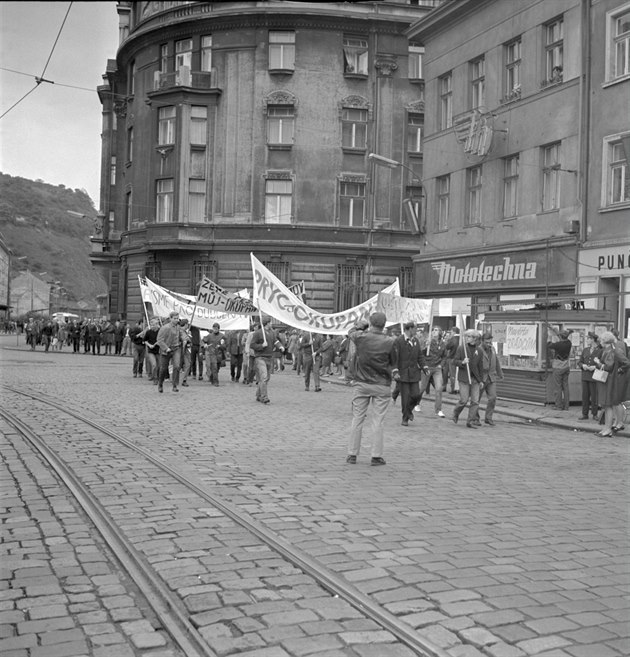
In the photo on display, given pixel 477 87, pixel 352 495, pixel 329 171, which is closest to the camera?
pixel 352 495

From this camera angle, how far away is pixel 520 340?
71.9 feet

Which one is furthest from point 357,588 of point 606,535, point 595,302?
point 595,302

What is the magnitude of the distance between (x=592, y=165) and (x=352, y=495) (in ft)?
62.7

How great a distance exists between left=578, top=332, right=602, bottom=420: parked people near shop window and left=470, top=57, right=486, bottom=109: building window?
49.8 feet

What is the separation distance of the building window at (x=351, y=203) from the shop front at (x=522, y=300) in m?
10.6

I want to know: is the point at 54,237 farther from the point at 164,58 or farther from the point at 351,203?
the point at 351,203

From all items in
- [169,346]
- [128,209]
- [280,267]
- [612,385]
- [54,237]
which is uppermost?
[54,237]

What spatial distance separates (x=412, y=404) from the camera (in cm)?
1575

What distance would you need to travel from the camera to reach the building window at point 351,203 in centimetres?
4434

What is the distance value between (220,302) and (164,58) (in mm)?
25007

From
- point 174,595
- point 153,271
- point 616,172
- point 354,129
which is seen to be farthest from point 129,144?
point 174,595

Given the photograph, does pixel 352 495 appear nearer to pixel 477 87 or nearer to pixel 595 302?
pixel 595 302

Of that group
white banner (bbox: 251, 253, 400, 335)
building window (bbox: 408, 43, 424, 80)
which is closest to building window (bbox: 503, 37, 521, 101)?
white banner (bbox: 251, 253, 400, 335)

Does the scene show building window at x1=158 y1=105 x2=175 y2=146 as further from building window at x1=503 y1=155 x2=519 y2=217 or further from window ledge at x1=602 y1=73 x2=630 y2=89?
window ledge at x1=602 y1=73 x2=630 y2=89
